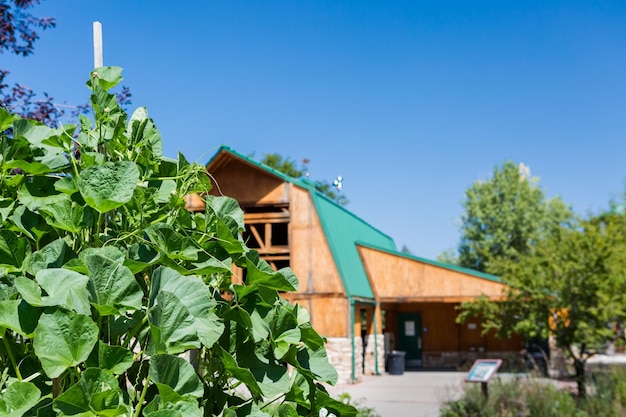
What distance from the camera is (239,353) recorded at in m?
1.74

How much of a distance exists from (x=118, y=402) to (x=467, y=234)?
4726 centimetres

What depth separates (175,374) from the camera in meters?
1.42

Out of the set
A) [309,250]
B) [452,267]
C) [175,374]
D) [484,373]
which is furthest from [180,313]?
[452,267]

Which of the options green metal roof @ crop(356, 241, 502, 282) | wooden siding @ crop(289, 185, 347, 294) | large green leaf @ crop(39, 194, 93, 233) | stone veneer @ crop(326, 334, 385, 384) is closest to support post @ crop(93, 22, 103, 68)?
large green leaf @ crop(39, 194, 93, 233)

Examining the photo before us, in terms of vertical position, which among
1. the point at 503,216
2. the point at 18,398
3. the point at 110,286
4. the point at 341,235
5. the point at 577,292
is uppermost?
the point at 503,216

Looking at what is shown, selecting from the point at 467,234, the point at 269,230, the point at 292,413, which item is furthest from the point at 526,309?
the point at 467,234

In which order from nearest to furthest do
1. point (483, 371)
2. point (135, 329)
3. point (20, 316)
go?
point (20, 316), point (135, 329), point (483, 371)

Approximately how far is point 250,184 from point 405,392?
8.36 metres

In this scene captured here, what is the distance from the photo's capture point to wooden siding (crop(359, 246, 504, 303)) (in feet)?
79.3

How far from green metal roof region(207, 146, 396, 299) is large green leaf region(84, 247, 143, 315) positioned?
65.8 feet

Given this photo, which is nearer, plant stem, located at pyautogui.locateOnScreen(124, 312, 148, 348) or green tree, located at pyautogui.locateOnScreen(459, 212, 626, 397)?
plant stem, located at pyautogui.locateOnScreen(124, 312, 148, 348)

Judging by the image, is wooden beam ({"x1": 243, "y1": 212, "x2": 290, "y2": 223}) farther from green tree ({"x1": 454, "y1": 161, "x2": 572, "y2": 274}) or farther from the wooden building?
green tree ({"x1": 454, "y1": 161, "x2": 572, "y2": 274})

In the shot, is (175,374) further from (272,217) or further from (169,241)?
(272,217)

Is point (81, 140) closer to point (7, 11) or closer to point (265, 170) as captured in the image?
point (7, 11)
